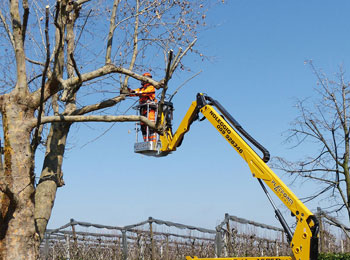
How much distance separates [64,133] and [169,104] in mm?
2884

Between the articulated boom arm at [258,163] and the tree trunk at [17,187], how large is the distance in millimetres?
2687

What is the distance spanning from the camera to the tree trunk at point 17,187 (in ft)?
31.9

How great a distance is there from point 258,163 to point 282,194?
68cm

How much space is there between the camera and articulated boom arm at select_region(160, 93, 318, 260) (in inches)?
313

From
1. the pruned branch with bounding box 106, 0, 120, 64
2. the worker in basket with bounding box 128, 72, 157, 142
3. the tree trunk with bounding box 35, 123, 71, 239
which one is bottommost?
the tree trunk with bounding box 35, 123, 71, 239

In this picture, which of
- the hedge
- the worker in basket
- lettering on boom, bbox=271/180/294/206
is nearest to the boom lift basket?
the worker in basket

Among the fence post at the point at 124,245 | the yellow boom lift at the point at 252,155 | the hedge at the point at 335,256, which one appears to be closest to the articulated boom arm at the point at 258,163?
the yellow boom lift at the point at 252,155

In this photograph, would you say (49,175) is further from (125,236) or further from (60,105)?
(125,236)

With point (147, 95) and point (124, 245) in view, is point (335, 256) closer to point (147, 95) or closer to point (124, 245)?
point (124, 245)

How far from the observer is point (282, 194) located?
8.48 m

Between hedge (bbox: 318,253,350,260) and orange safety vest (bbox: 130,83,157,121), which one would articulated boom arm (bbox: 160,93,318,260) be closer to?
orange safety vest (bbox: 130,83,157,121)

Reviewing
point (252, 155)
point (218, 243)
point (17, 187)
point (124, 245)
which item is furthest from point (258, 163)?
point (124, 245)

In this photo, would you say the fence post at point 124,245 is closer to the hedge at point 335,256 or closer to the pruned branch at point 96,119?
the hedge at point 335,256

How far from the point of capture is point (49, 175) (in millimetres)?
11969
